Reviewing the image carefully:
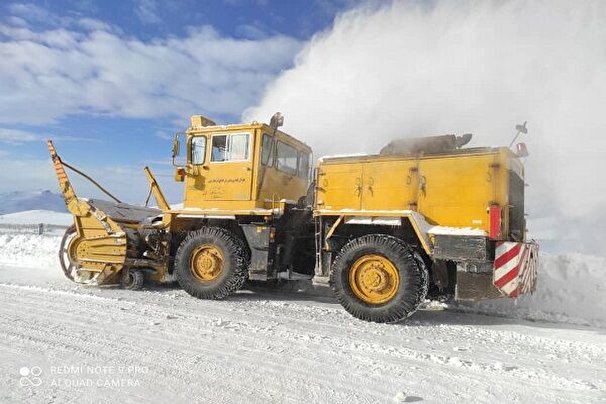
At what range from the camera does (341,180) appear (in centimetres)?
668

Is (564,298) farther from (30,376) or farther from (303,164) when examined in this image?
(30,376)

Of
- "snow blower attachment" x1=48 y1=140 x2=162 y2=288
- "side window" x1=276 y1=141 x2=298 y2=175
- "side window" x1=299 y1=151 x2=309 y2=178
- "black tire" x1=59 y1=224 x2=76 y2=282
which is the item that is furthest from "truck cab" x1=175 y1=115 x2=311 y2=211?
"black tire" x1=59 y1=224 x2=76 y2=282

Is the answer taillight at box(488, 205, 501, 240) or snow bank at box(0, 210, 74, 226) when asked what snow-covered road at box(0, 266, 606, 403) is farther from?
snow bank at box(0, 210, 74, 226)

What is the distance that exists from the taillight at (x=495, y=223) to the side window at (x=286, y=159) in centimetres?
388

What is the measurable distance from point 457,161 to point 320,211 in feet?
6.79

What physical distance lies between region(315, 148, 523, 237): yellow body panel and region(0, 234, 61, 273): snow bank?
26.6 ft

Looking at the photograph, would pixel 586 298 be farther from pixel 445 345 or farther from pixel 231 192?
pixel 231 192

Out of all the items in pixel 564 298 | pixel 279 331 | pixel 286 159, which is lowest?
pixel 279 331

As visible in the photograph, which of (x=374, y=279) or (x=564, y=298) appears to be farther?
(x=564, y=298)

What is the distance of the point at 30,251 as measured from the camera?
12773 millimetres

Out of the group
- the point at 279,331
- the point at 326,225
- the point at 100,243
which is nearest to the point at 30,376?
the point at 279,331

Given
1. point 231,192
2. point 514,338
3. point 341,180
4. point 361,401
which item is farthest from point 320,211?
point 361,401

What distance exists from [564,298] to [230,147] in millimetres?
6210

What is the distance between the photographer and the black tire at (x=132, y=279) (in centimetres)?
822
